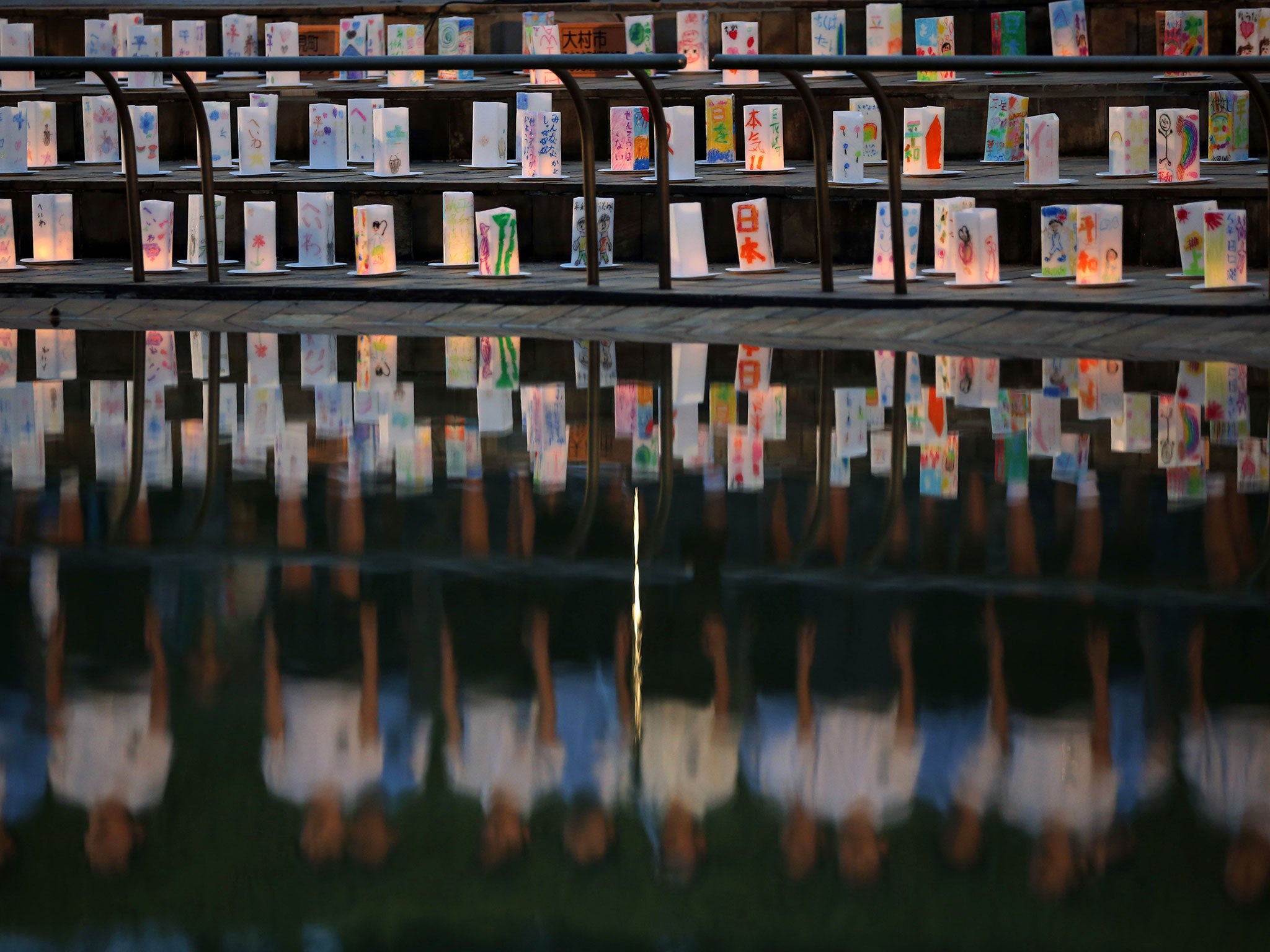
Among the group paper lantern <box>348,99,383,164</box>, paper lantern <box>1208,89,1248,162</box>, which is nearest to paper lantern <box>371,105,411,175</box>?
paper lantern <box>348,99,383,164</box>

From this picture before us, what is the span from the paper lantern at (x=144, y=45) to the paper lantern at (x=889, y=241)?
4.23 m

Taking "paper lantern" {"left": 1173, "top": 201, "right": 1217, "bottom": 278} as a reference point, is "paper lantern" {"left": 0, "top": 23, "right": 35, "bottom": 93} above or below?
above

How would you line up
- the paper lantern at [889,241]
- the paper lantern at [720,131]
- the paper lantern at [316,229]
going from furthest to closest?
the paper lantern at [720,131], the paper lantern at [316,229], the paper lantern at [889,241]

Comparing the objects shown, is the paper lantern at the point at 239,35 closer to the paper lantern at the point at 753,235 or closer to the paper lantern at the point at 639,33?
the paper lantern at the point at 639,33

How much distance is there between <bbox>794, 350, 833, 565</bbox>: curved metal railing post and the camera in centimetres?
305

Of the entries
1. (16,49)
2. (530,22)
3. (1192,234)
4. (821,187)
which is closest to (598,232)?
(821,187)

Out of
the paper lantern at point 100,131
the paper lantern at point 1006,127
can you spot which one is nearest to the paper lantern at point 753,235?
the paper lantern at point 1006,127

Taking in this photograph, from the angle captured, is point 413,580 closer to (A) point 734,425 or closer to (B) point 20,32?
(A) point 734,425

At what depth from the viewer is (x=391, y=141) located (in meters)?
7.79

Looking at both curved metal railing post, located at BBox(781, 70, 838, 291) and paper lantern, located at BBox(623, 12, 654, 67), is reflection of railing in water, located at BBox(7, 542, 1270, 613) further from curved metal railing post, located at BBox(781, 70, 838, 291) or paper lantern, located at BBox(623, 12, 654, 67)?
paper lantern, located at BBox(623, 12, 654, 67)

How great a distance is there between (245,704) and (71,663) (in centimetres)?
30

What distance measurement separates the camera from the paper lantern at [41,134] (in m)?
8.64

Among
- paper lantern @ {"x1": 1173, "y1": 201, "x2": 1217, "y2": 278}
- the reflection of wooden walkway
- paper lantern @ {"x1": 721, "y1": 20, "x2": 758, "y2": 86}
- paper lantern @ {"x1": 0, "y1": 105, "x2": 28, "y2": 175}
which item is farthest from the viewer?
paper lantern @ {"x1": 721, "y1": 20, "x2": 758, "y2": 86}

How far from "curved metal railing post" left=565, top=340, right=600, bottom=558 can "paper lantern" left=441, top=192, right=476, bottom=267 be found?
1.64 meters
